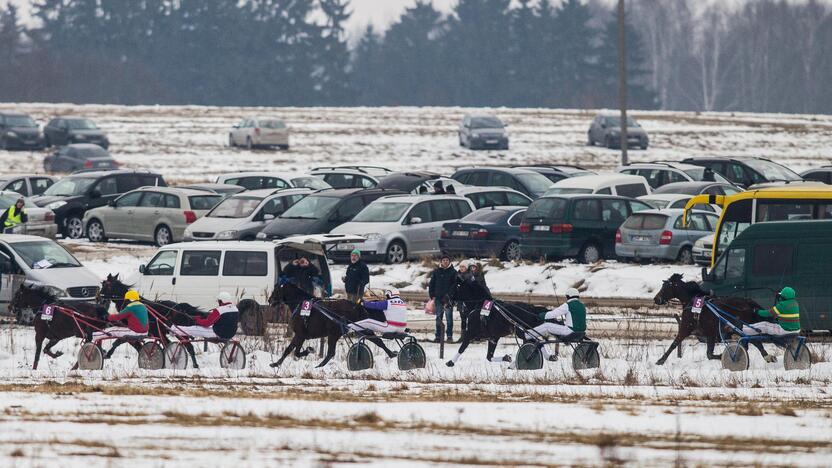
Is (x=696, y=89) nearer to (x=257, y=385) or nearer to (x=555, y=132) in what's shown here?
(x=555, y=132)

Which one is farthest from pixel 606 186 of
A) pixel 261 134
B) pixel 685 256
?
pixel 261 134

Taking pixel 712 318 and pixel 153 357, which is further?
pixel 712 318

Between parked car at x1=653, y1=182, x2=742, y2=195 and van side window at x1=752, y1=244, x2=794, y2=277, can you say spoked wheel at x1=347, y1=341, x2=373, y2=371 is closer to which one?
van side window at x1=752, y1=244, x2=794, y2=277

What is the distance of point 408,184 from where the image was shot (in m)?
37.3

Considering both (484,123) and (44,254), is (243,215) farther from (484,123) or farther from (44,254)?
(484,123)

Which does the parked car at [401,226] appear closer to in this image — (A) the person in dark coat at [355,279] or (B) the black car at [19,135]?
(A) the person in dark coat at [355,279]

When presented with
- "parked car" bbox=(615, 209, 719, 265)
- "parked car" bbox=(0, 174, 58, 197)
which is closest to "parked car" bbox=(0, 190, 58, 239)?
"parked car" bbox=(0, 174, 58, 197)

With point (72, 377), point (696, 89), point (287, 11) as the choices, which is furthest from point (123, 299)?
point (696, 89)

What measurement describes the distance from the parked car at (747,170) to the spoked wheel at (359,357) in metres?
22.6

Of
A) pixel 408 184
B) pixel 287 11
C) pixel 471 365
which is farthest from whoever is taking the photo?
pixel 287 11

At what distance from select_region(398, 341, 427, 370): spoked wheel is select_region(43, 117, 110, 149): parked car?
44.9 meters

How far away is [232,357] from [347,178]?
2188 cm

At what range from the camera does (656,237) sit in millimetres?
29188

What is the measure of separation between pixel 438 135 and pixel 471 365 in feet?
175
